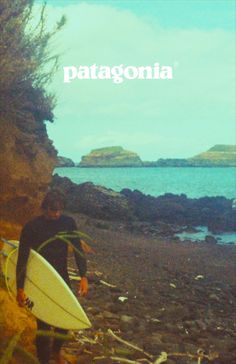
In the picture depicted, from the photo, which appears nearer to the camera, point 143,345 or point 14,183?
point 143,345

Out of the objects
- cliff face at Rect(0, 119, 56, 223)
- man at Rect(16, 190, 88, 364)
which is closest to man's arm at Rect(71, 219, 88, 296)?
man at Rect(16, 190, 88, 364)

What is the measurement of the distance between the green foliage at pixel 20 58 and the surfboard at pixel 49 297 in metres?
2.19

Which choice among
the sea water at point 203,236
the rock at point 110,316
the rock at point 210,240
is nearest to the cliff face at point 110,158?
the rock at point 110,316

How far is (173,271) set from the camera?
6.63 m

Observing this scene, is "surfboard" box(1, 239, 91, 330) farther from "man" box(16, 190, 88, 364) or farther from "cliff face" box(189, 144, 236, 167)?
"cliff face" box(189, 144, 236, 167)

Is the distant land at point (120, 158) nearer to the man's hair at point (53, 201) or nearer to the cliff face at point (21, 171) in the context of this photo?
the cliff face at point (21, 171)

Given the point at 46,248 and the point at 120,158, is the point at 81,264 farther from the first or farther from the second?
the point at 120,158

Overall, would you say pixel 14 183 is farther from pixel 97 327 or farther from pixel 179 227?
pixel 179 227

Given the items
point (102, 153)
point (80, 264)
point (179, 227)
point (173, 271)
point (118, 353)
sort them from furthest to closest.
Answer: point (179, 227) → point (173, 271) → point (102, 153) → point (118, 353) → point (80, 264)

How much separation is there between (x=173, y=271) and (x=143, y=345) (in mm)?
2651

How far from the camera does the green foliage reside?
17.1 ft

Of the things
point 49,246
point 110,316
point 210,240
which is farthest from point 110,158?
point 210,240

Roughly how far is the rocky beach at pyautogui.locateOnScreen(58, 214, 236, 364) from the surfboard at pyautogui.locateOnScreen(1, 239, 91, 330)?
1.25ft

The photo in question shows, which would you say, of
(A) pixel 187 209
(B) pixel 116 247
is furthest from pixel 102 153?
(A) pixel 187 209
